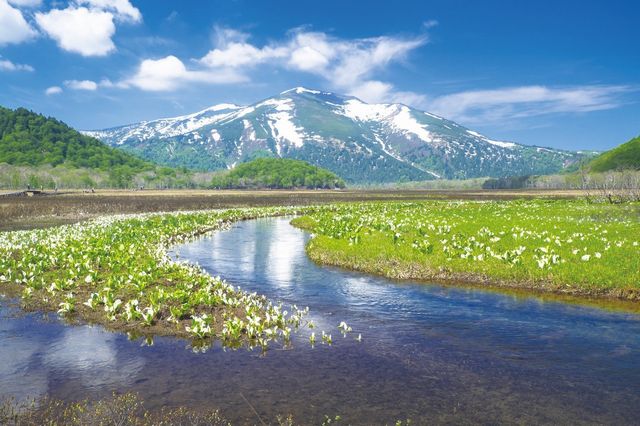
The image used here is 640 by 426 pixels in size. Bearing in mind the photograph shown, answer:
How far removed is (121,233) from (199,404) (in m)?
27.0

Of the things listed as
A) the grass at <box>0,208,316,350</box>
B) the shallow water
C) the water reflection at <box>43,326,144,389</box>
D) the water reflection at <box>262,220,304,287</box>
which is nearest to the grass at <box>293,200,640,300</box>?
the water reflection at <box>262,220,304,287</box>

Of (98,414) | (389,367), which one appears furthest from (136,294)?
(389,367)

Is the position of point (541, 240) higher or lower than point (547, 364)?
higher

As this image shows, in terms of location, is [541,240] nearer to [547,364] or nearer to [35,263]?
[547,364]

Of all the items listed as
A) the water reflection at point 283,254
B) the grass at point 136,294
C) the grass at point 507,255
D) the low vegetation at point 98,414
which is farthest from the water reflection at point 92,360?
the grass at point 507,255

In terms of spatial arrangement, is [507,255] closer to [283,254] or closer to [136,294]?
[283,254]

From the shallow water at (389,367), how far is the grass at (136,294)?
81 centimetres

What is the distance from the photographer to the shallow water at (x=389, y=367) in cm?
952

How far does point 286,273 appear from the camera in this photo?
23500 mm

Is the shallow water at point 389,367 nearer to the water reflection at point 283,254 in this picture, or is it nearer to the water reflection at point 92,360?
the water reflection at point 92,360

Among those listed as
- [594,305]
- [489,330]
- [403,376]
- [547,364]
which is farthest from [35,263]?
[594,305]

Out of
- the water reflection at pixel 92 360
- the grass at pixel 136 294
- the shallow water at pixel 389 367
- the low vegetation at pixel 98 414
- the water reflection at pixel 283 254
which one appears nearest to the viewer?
the low vegetation at pixel 98 414

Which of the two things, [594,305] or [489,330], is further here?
[594,305]

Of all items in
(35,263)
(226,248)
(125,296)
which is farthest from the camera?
(226,248)
